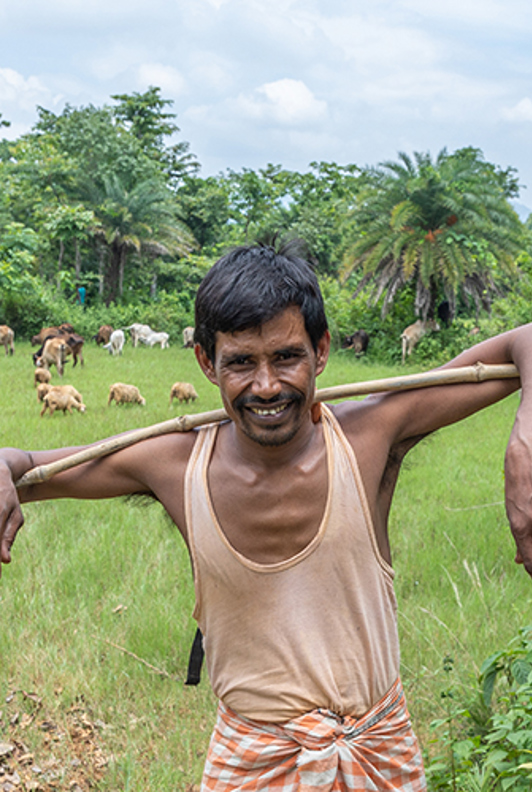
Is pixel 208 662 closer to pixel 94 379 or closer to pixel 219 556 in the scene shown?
pixel 219 556

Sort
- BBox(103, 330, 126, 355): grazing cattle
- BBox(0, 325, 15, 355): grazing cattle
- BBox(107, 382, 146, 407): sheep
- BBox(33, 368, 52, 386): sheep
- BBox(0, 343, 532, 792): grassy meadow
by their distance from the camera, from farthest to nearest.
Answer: BBox(103, 330, 126, 355): grazing cattle
BBox(0, 325, 15, 355): grazing cattle
BBox(33, 368, 52, 386): sheep
BBox(107, 382, 146, 407): sheep
BBox(0, 343, 532, 792): grassy meadow

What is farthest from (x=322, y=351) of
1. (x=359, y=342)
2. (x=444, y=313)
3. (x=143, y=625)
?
(x=444, y=313)

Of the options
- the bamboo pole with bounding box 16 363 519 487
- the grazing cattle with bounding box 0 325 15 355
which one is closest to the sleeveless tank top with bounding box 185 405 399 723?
the bamboo pole with bounding box 16 363 519 487

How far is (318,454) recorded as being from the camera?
5.34 feet

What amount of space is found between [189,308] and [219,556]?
23.8 m

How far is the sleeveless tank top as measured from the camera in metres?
1.56

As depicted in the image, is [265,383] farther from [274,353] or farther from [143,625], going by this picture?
[143,625]

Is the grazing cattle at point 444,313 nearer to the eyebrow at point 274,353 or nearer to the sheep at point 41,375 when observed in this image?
the sheep at point 41,375

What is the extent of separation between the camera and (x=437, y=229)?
47.9 ft

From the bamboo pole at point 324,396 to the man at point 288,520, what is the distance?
0.03 meters

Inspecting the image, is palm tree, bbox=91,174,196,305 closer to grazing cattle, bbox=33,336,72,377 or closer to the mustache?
grazing cattle, bbox=33,336,72,377

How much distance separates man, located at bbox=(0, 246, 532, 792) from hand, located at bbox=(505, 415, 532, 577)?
81mm

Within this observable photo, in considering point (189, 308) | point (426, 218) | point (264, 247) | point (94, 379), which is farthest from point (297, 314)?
point (189, 308)

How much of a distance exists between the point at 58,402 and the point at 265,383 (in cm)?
769
